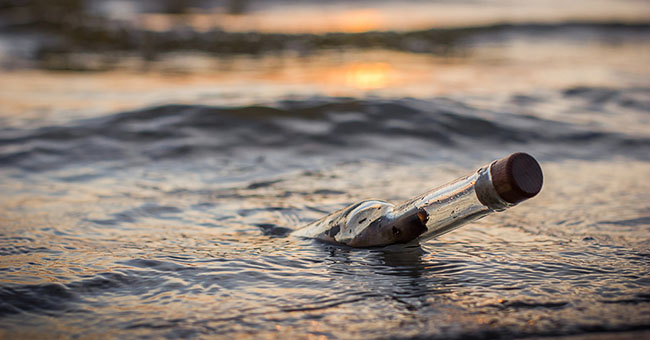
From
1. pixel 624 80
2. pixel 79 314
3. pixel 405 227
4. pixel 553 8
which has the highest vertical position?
pixel 553 8

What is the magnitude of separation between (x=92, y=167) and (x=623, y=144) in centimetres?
298

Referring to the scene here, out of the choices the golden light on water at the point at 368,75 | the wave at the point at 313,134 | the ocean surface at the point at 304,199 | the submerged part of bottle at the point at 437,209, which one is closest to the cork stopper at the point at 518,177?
the submerged part of bottle at the point at 437,209

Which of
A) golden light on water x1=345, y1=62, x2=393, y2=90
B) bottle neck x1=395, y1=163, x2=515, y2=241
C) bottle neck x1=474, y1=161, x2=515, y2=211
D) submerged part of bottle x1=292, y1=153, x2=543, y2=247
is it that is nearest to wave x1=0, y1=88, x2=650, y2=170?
golden light on water x1=345, y1=62, x2=393, y2=90

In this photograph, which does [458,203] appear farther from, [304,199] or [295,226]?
[304,199]

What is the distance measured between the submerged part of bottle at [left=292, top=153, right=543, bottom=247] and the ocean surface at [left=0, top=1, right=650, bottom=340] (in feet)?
0.21

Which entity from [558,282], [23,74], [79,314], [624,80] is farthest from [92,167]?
[624,80]

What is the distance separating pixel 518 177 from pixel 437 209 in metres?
0.32

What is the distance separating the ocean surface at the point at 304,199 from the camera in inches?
62.1

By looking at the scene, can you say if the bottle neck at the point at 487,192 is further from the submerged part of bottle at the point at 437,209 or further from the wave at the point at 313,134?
the wave at the point at 313,134

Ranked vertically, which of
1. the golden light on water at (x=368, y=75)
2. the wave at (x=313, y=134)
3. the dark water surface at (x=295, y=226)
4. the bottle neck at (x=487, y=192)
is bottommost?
the dark water surface at (x=295, y=226)

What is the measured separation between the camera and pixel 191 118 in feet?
14.1

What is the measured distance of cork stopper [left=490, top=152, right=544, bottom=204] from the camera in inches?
58.4

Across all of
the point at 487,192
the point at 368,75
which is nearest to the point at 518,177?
the point at 487,192

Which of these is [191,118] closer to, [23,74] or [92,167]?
[92,167]
